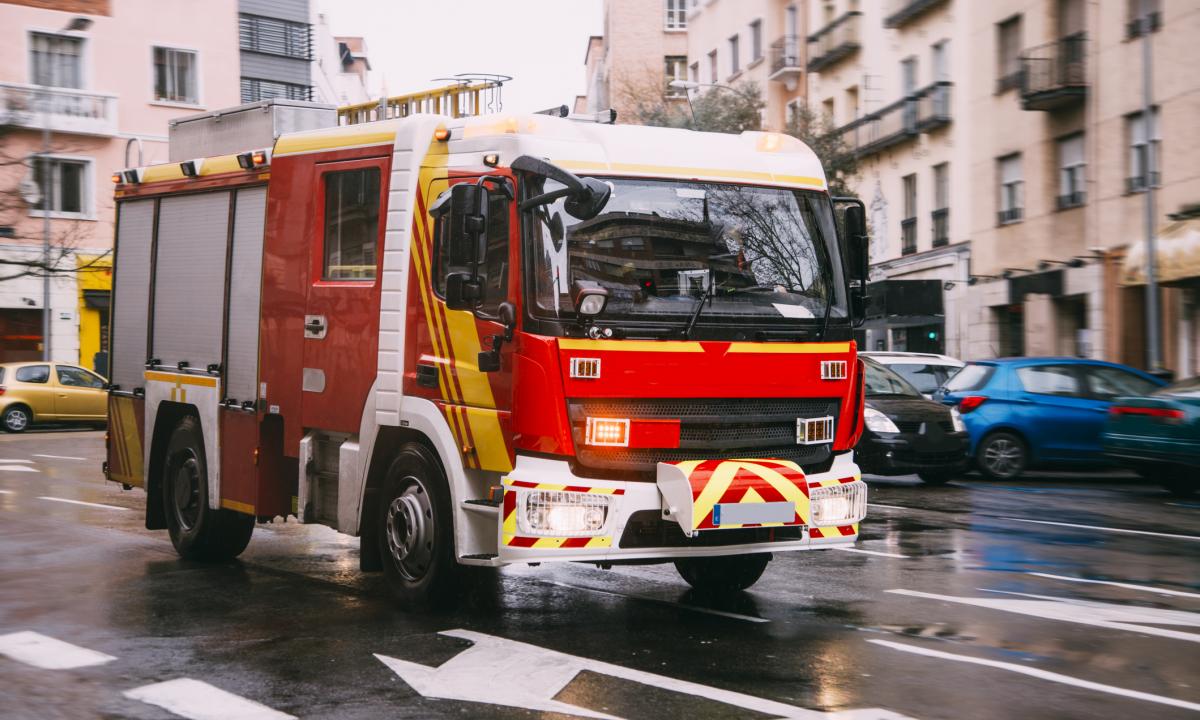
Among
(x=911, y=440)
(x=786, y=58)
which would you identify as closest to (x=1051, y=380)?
(x=911, y=440)

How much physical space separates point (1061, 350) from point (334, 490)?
23.7 metres

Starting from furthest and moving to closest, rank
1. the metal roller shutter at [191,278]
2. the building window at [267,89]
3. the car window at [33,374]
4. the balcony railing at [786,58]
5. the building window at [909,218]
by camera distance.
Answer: the building window at [267,89], the balcony railing at [786,58], the building window at [909,218], the car window at [33,374], the metal roller shutter at [191,278]

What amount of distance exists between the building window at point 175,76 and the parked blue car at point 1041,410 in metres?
30.3

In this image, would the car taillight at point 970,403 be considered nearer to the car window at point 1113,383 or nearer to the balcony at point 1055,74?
the car window at point 1113,383

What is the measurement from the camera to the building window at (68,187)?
39219 mm

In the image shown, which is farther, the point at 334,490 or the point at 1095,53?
the point at 1095,53

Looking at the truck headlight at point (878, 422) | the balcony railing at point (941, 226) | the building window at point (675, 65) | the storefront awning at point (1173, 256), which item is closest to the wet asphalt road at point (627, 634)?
the truck headlight at point (878, 422)

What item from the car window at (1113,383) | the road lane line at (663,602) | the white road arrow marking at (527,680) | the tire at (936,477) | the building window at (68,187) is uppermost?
the building window at (68,187)

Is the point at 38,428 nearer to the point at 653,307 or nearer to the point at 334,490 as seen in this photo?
the point at 334,490

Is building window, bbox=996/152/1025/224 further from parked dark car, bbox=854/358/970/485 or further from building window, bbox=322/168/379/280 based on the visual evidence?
building window, bbox=322/168/379/280

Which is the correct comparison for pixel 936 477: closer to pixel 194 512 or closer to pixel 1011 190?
pixel 194 512

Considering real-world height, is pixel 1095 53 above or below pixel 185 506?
above

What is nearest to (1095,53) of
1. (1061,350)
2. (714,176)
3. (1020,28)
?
(1020,28)

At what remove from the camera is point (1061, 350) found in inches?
1183
